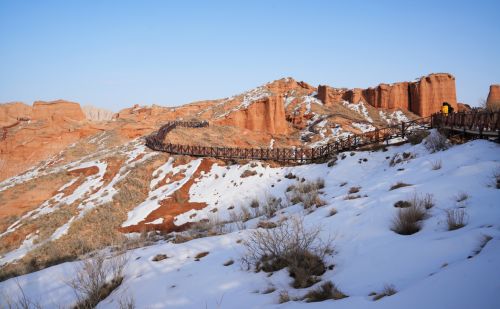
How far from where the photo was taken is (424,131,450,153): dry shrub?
47.9 ft

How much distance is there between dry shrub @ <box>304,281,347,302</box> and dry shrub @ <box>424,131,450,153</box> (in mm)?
12494

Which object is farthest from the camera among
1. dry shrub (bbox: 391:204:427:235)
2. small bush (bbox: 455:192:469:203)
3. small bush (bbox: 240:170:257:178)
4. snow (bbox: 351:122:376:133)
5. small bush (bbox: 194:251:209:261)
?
snow (bbox: 351:122:376:133)

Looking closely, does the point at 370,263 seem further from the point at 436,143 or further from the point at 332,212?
the point at 436,143

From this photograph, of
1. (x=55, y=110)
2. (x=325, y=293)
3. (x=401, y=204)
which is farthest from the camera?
(x=55, y=110)

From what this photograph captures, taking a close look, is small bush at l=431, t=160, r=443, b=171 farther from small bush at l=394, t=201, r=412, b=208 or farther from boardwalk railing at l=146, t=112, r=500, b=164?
small bush at l=394, t=201, r=412, b=208

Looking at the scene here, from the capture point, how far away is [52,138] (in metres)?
52.6

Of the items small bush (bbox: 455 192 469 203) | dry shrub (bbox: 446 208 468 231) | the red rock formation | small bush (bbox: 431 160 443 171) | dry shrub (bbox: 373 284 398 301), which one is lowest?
dry shrub (bbox: 373 284 398 301)

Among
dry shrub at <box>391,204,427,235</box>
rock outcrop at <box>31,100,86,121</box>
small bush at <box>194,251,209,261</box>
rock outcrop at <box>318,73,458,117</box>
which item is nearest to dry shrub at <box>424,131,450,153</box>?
dry shrub at <box>391,204,427,235</box>

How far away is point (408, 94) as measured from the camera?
273 feet

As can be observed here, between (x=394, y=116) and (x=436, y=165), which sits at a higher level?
(x=394, y=116)

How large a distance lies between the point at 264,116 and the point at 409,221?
5914 cm

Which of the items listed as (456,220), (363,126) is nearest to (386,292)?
(456,220)

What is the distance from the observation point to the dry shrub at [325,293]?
14.4 feet

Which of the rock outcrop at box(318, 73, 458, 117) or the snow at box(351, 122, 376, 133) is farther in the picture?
the rock outcrop at box(318, 73, 458, 117)
